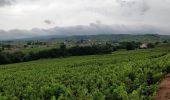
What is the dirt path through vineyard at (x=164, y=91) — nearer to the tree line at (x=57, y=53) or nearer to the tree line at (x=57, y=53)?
the tree line at (x=57, y=53)

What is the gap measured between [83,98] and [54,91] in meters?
3.15

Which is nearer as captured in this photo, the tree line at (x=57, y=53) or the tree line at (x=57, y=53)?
the tree line at (x=57, y=53)

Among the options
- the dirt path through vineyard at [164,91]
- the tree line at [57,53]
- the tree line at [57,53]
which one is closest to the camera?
the dirt path through vineyard at [164,91]

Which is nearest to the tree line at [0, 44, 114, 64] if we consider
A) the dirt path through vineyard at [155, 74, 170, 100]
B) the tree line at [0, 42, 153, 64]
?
the tree line at [0, 42, 153, 64]

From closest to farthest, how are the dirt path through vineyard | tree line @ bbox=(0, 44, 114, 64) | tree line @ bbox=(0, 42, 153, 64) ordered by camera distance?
the dirt path through vineyard → tree line @ bbox=(0, 42, 153, 64) → tree line @ bbox=(0, 44, 114, 64)

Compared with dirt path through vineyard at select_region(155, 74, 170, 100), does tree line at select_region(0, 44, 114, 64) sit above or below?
below

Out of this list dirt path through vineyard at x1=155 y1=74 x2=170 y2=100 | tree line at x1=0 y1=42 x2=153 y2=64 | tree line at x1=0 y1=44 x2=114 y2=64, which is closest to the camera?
dirt path through vineyard at x1=155 y1=74 x2=170 y2=100

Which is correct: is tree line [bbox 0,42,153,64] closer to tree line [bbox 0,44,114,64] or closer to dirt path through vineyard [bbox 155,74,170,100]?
tree line [bbox 0,44,114,64]

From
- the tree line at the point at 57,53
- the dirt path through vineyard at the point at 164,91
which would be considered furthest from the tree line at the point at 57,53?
the dirt path through vineyard at the point at 164,91

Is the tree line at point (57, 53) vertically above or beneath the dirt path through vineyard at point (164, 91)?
beneath

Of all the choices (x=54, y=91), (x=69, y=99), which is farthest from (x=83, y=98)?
(x=54, y=91)

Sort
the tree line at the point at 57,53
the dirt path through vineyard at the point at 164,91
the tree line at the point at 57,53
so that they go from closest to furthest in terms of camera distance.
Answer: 1. the dirt path through vineyard at the point at 164,91
2. the tree line at the point at 57,53
3. the tree line at the point at 57,53

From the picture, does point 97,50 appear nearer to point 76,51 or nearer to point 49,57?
point 76,51

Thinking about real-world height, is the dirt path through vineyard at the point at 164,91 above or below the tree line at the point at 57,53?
above
